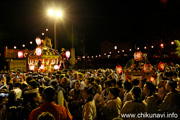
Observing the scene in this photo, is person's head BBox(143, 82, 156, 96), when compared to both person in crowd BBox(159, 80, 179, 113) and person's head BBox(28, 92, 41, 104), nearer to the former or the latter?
person in crowd BBox(159, 80, 179, 113)

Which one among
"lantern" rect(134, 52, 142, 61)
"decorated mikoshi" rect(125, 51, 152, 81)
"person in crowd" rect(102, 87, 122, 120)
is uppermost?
"lantern" rect(134, 52, 142, 61)

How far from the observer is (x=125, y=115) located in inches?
138

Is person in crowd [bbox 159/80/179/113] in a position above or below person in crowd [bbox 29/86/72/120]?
below

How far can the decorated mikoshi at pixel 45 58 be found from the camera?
17750 millimetres

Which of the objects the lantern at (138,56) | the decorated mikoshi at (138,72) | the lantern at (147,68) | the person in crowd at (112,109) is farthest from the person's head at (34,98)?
the lantern at (138,56)

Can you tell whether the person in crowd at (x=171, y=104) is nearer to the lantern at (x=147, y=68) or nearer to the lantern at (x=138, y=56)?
the lantern at (x=147, y=68)

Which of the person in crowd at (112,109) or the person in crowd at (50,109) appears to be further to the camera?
the person in crowd at (112,109)

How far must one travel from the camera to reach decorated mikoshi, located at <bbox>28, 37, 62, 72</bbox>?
17.8 m

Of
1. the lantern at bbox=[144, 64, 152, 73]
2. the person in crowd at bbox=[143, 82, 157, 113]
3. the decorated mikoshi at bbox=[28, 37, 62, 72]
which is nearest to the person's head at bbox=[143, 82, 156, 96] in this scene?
the person in crowd at bbox=[143, 82, 157, 113]

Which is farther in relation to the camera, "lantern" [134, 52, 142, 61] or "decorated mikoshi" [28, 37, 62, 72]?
"decorated mikoshi" [28, 37, 62, 72]

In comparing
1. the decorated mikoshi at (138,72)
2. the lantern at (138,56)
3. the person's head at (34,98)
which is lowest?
the person's head at (34,98)

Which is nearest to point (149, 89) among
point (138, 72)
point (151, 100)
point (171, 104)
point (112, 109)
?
point (151, 100)

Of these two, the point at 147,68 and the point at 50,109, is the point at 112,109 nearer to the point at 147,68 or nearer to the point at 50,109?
the point at 50,109

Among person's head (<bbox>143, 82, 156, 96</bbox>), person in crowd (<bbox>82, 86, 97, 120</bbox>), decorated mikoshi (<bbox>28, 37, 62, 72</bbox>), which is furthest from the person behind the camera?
decorated mikoshi (<bbox>28, 37, 62, 72</bbox>)
